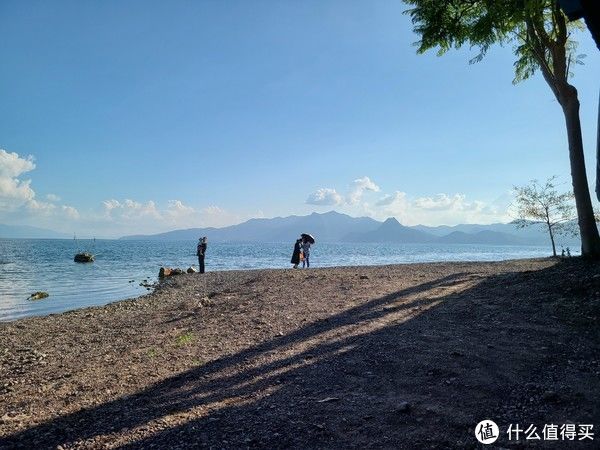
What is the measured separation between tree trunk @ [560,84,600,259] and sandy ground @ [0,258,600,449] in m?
2.11

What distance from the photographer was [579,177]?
1413 centimetres

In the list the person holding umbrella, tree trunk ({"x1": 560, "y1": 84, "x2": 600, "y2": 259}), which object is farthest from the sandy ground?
the person holding umbrella

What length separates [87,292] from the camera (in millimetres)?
26734

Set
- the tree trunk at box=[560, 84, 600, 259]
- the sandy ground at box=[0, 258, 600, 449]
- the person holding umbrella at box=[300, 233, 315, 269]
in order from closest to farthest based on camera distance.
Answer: the sandy ground at box=[0, 258, 600, 449], the tree trunk at box=[560, 84, 600, 259], the person holding umbrella at box=[300, 233, 315, 269]

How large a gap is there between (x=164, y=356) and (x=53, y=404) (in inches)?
98.9

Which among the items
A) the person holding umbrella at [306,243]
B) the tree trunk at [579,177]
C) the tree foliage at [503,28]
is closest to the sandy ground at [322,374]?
the tree trunk at [579,177]

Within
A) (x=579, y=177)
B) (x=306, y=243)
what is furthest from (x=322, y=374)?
(x=306, y=243)

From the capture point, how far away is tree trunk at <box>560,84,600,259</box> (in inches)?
540

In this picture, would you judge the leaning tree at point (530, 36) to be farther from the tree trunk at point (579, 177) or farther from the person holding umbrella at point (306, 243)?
the person holding umbrella at point (306, 243)

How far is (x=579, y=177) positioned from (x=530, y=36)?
21.4 feet

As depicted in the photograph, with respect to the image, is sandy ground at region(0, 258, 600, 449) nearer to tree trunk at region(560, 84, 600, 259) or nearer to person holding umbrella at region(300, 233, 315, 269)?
tree trunk at region(560, 84, 600, 259)

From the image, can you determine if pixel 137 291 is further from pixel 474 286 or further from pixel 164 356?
pixel 474 286

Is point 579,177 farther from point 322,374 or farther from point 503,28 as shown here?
point 322,374

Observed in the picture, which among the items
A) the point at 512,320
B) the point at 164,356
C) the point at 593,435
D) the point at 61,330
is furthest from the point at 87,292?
the point at 593,435
